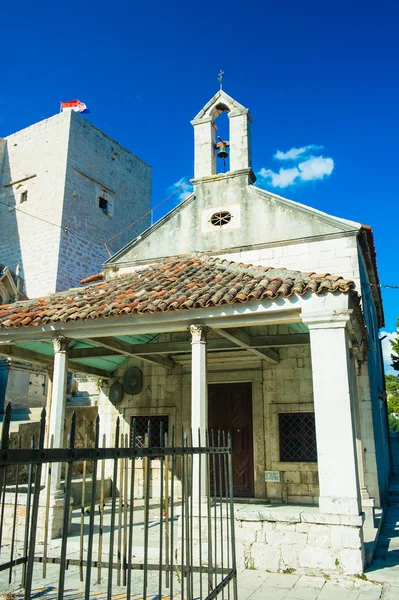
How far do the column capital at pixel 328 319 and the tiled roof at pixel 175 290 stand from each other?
11.4 inches

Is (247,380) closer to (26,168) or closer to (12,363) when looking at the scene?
(12,363)

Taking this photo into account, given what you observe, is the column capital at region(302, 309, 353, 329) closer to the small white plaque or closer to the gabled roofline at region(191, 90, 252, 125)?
the small white plaque

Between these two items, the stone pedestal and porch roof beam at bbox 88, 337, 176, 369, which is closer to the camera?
the stone pedestal

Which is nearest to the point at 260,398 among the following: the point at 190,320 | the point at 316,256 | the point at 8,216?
the point at 316,256

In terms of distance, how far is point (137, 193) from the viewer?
2861 cm

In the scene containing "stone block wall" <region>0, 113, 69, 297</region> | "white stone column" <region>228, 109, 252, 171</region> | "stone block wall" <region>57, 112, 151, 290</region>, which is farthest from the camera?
"stone block wall" <region>57, 112, 151, 290</region>

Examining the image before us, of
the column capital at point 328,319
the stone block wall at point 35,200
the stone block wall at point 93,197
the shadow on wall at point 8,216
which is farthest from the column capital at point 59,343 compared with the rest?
the shadow on wall at point 8,216

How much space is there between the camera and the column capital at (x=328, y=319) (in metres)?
6.09

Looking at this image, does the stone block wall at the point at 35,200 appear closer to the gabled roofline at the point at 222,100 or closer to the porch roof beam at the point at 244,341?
the gabled roofline at the point at 222,100

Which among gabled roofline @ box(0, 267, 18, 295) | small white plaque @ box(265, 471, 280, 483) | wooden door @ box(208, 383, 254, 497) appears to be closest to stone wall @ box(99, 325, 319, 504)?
small white plaque @ box(265, 471, 280, 483)

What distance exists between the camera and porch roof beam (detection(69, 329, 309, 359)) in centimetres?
808

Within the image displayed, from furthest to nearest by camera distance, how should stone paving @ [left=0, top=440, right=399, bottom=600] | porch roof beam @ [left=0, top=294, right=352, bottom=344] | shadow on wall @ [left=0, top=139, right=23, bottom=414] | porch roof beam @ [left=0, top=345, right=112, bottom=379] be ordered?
shadow on wall @ [left=0, top=139, right=23, bottom=414] → porch roof beam @ [left=0, top=345, right=112, bottom=379] → porch roof beam @ [left=0, top=294, right=352, bottom=344] → stone paving @ [left=0, top=440, right=399, bottom=600]

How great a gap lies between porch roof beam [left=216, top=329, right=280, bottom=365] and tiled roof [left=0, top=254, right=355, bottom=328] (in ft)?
2.40

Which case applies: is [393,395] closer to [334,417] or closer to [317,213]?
[317,213]
